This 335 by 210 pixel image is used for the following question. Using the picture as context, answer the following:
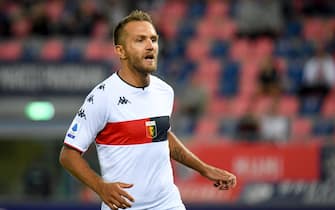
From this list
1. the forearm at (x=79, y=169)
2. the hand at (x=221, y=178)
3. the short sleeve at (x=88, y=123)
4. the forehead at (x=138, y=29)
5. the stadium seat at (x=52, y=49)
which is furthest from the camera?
the stadium seat at (x=52, y=49)

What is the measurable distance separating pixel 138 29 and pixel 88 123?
624 millimetres

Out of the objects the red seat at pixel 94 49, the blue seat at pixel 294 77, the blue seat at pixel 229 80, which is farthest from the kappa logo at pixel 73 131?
the red seat at pixel 94 49

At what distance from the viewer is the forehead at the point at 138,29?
19.2ft

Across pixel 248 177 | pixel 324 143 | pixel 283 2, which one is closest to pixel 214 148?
pixel 248 177

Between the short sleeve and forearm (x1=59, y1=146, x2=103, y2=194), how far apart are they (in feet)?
0.15

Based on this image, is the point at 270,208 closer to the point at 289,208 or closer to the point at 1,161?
the point at 289,208

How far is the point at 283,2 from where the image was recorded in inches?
701

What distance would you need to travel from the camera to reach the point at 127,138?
5.84m

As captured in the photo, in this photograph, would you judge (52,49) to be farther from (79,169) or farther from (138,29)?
(79,169)

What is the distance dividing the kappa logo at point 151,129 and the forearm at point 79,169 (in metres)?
0.43

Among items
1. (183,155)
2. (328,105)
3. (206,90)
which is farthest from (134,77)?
(206,90)

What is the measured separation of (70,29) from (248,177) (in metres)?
6.19

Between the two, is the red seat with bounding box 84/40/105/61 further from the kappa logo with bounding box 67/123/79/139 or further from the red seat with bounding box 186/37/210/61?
the kappa logo with bounding box 67/123/79/139

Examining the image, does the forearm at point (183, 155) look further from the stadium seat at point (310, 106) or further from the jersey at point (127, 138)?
the stadium seat at point (310, 106)
